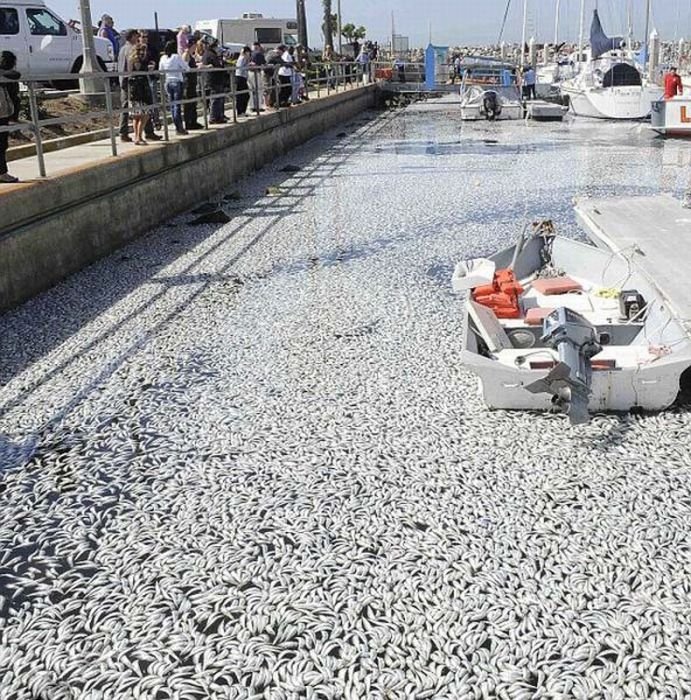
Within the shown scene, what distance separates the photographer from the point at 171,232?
9203 millimetres

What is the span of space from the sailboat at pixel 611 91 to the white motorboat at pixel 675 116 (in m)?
3.51

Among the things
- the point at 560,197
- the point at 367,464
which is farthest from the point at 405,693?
the point at 560,197

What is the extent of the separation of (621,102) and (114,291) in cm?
1925

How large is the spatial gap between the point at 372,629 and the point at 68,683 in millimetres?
986

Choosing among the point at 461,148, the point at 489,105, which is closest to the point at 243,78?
the point at 461,148

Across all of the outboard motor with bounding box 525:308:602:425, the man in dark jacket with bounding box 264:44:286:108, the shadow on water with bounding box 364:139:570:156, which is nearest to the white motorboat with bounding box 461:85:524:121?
the shadow on water with bounding box 364:139:570:156

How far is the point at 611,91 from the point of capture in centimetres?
2284

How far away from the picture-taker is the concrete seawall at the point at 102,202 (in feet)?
21.5

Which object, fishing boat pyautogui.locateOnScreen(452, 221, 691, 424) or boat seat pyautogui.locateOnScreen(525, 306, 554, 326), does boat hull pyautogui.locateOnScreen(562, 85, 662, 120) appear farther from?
boat seat pyautogui.locateOnScreen(525, 306, 554, 326)

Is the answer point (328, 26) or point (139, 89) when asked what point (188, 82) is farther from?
point (328, 26)

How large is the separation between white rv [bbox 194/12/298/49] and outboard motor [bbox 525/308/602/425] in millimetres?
32432

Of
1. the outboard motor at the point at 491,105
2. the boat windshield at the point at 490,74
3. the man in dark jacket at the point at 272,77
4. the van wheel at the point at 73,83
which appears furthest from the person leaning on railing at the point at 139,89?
the boat windshield at the point at 490,74

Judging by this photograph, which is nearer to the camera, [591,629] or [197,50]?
[591,629]

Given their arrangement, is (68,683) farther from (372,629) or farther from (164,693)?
(372,629)
